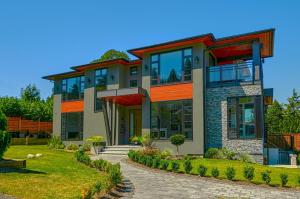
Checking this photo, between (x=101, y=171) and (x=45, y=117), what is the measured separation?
23669mm

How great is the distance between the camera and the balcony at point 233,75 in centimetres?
1895

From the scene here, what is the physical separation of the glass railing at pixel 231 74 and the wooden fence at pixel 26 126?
21.3m

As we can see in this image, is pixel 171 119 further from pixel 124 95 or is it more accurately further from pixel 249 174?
pixel 249 174

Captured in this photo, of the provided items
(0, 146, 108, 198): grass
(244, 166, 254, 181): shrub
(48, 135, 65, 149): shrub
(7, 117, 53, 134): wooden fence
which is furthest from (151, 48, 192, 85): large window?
(7, 117, 53, 134): wooden fence

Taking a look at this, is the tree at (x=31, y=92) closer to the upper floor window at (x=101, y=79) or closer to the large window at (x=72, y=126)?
the large window at (x=72, y=126)

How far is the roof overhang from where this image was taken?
63.8ft

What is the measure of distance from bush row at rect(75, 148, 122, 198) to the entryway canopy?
20.0ft

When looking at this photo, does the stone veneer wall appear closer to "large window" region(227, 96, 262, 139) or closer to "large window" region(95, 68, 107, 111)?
"large window" region(227, 96, 262, 139)

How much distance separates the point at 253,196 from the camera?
9.58 meters

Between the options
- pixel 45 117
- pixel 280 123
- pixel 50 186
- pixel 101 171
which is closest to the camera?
pixel 50 186

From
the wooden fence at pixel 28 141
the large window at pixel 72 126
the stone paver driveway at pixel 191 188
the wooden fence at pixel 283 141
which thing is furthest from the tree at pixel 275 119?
the stone paver driveway at pixel 191 188

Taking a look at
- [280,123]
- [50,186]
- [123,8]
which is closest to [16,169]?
[50,186]

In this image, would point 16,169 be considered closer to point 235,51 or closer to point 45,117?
point 235,51

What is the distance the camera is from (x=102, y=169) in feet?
45.2
